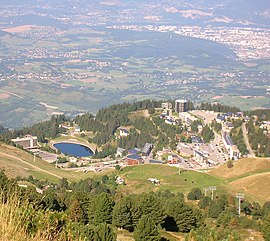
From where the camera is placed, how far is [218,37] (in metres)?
183

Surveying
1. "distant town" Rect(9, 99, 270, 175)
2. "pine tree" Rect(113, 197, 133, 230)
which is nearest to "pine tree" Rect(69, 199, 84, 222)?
"pine tree" Rect(113, 197, 133, 230)

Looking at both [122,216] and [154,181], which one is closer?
[122,216]

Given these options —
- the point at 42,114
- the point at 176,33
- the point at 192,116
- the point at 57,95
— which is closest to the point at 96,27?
the point at 176,33

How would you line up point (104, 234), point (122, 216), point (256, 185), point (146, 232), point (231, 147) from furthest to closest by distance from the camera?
1. point (231, 147)
2. point (256, 185)
3. point (122, 216)
4. point (146, 232)
5. point (104, 234)

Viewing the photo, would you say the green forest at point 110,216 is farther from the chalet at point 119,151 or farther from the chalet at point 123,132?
the chalet at point 123,132

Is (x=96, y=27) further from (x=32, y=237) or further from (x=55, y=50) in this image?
(x=32, y=237)

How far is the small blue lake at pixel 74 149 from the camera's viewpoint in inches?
2052

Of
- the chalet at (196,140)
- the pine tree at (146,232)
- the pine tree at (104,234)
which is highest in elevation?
the pine tree at (104,234)

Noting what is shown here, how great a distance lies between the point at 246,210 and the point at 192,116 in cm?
3324

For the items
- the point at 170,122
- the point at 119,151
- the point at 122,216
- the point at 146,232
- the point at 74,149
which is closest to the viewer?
the point at 146,232

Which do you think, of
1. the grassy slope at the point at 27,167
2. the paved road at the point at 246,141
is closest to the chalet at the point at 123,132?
the paved road at the point at 246,141

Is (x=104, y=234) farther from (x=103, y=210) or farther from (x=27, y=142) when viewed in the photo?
(x=27, y=142)

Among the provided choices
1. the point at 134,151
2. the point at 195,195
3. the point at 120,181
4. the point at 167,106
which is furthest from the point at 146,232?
the point at 167,106

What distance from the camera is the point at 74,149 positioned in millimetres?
53969
